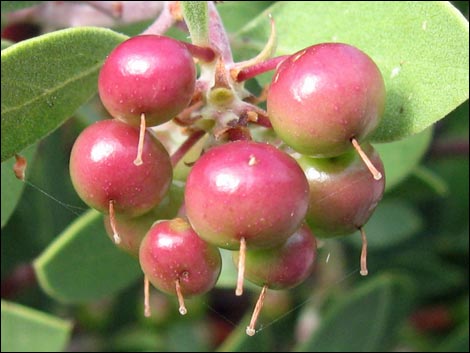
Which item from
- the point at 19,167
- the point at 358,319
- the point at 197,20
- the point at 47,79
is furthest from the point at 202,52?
the point at 358,319

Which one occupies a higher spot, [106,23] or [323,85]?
[323,85]

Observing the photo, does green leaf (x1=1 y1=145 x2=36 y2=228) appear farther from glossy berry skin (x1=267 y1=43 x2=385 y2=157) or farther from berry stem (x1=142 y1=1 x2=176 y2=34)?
glossy berry skin (x1=267 y1=43 x2=385 y2=157)

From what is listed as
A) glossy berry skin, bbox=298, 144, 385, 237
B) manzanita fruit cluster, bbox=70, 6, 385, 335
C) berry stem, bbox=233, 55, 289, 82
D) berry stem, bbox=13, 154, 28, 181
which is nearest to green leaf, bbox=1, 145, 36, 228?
berry stem, bbox=13, 154, 28, 181

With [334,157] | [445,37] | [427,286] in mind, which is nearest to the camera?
[334,157]

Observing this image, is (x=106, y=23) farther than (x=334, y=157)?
Yes

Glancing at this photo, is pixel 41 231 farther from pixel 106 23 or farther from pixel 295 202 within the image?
→ pixel 295 202

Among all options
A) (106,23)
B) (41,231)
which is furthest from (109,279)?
(106,23)
